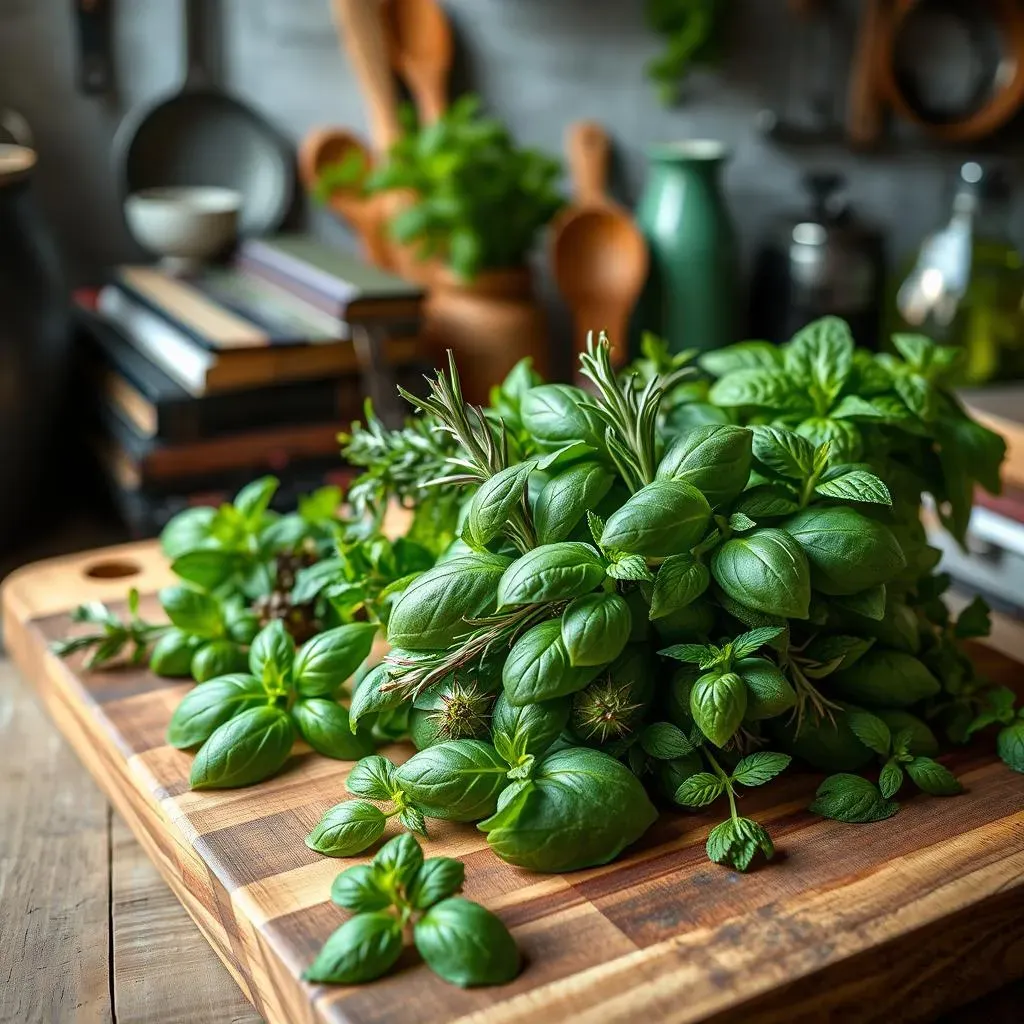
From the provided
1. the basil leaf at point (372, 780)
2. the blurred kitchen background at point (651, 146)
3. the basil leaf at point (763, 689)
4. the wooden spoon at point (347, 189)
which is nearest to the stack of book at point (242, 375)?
the blurred kitchen background at point (651, 146)

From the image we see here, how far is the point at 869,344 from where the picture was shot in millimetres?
1706

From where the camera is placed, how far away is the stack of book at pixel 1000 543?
1.07 metres

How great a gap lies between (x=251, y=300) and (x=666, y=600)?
94cm

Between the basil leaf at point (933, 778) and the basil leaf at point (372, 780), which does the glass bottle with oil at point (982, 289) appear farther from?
the basil leaf at point (372, 780)

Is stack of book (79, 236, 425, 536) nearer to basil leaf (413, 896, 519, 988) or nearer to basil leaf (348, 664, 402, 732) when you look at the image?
basil leaf (348, 664, 402, 732)

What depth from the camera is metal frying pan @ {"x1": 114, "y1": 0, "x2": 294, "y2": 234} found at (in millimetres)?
1621

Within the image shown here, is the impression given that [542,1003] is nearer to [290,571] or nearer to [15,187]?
[290,571]

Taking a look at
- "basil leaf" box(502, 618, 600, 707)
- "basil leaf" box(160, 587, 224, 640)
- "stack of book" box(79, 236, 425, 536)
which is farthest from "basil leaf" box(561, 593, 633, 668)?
"stack of book" box(79, 236, 425, 536)

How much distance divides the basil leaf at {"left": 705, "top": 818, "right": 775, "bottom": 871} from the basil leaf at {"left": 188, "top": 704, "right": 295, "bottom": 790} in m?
0.25

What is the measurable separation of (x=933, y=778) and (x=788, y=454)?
7.7 inches

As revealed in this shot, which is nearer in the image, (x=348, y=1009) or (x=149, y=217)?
(x=348, y=1009)

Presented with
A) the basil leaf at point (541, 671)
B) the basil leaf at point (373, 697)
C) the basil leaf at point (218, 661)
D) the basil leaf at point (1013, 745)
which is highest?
the basil leaf at point (541, 671)

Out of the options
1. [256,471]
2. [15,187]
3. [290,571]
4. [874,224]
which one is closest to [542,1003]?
[290,571]

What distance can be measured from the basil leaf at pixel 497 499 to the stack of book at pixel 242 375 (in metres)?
0.69
